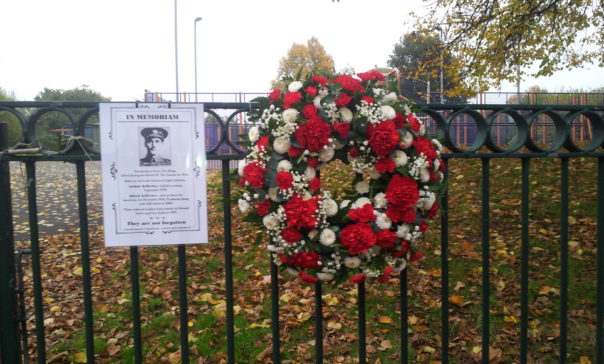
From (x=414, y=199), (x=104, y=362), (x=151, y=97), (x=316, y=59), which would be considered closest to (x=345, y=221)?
(x=414, y=199)

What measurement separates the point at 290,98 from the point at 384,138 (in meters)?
0.38

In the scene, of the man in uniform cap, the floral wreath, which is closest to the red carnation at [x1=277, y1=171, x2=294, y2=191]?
the floral wreath

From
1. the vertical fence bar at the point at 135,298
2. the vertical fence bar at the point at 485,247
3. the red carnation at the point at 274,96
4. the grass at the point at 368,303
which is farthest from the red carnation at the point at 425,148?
the vertical fence bar at the point at 135,298

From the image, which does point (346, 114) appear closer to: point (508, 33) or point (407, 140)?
point (407, 140)

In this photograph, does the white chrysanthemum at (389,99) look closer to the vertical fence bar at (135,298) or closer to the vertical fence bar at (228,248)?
the vertical fence bar at (228,248)

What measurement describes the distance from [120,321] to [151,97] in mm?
15655

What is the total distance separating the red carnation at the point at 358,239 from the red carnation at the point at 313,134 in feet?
1.08

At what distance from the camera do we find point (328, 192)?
1616 millimetres

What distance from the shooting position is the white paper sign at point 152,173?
1.75m

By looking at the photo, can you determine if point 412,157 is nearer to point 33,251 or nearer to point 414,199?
point 414,199

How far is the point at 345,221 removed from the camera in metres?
1.62

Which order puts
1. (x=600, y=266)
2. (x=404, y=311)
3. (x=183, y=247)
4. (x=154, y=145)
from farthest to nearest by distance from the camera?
(x=600, y=266) < (x=404, y=311) < (x=183, y=247) < (x=154, y=145)

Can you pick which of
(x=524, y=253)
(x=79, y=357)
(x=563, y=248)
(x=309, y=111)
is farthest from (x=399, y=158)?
(x=79, y=357)

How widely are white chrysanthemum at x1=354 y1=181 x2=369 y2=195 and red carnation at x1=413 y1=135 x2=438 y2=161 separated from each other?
0.24 meters
